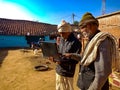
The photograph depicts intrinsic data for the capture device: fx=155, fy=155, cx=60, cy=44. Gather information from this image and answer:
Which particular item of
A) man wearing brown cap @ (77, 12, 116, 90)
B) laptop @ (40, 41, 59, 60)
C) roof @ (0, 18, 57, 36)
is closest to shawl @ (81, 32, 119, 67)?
man wearing brown cap @ (77, 12, 116, 90)

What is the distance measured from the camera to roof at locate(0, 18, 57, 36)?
24391 mm

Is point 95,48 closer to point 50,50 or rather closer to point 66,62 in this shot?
point 50,50

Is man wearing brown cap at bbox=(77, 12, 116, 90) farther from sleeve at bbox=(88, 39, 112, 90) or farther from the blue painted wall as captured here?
the blue painted wall

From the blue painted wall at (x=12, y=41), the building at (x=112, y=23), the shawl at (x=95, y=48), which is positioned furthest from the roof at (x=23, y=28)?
the shawl at (x=95, y=48)

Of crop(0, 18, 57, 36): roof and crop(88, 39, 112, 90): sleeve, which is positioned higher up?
crop(0, 18, 57, 36): roof

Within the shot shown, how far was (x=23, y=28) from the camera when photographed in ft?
86.3

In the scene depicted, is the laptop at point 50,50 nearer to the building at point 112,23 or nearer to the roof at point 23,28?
the building at point 112,23

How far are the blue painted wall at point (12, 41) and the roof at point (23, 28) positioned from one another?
66cm

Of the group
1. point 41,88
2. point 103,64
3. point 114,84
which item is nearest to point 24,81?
point 41,88

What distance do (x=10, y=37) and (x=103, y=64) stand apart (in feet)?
76.2

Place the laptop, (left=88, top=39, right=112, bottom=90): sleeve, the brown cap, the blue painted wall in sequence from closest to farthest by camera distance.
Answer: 1. (left=88, top=39, right=112, bottom=90): sleeve
2. the brown cap
3. the laptop
4. the blue painted wall

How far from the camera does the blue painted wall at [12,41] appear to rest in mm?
22847

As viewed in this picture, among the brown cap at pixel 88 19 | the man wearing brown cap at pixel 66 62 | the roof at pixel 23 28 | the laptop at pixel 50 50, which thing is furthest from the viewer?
the roof at pixel 23 28

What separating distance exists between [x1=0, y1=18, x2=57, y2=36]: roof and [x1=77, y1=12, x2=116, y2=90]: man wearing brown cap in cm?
2248
